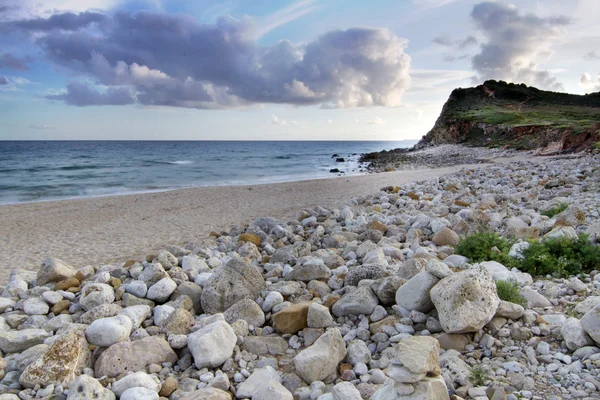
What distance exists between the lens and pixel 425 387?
278cm

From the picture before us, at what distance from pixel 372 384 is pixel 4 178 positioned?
3738 cm

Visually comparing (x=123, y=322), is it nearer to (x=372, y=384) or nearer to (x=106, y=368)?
(x=106, y=368)

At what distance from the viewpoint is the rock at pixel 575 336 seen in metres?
3.46

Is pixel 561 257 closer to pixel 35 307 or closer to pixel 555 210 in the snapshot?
pixel 555 210

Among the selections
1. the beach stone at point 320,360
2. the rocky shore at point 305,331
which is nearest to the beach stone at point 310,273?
the rocky shore at point 305,331

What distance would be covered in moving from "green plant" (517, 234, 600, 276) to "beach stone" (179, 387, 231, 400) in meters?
4.37

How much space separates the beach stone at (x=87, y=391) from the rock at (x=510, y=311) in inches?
138

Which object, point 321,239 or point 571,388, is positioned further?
point 321,239

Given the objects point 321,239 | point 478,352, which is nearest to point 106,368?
point 478,352

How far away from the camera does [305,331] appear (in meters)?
4.50

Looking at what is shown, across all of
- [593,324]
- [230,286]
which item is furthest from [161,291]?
[593,324]

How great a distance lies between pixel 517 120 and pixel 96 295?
5775 centimetres

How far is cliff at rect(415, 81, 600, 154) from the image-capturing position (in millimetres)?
30156

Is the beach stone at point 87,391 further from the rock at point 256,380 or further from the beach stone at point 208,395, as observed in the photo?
the rock at point 256,380
